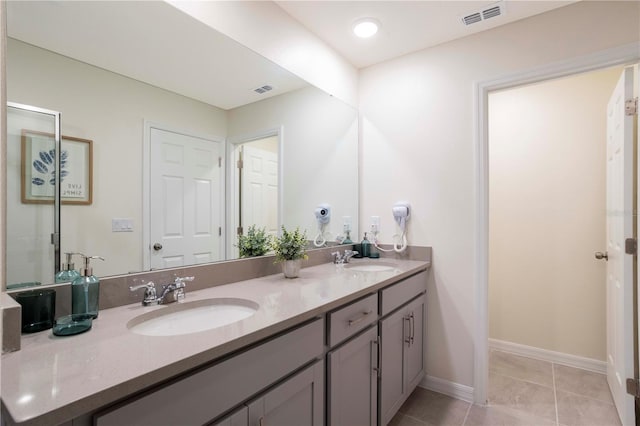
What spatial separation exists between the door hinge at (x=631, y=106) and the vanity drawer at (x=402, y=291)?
4.62ft

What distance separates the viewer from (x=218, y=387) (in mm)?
824

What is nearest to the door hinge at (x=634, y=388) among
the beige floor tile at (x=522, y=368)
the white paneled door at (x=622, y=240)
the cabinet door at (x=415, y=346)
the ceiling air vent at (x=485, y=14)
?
the white paneled door at (x=622, y=240)

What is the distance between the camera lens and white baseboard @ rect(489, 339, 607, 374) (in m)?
2.38

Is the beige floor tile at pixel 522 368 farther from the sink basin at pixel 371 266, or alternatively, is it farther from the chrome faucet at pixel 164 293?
the chrome faucet at pixel 164 293

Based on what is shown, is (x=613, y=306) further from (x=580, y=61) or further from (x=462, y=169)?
(x=580, y=61)

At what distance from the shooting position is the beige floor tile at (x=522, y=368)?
2.29 metres

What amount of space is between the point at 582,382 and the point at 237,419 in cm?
257

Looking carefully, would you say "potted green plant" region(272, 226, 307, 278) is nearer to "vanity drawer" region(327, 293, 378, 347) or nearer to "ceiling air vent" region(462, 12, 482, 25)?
"vanity drawer" region(327, 293, 378, 347)

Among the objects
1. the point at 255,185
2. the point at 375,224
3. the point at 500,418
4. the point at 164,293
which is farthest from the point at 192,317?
the point at 500,418

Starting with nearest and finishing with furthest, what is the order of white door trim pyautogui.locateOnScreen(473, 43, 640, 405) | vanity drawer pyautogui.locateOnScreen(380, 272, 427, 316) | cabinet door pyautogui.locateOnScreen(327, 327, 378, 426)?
cabinet door pyautogui.locateOnScreen(327, 327, 378, 426) → vanity drawer pyautogui.locateOnScreen(380, 272, 427, 316) → white door trim pyautogui.locateOnScreen(473, 43, 640, 405)

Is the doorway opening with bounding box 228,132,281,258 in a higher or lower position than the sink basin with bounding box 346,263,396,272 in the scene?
higher

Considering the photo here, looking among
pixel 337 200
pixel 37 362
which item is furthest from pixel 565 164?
pixel 37 362

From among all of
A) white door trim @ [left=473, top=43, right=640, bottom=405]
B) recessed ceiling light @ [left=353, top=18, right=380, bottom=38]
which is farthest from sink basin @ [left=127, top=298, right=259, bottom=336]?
recessed ceiling light @ [left=353, top=18, right=380, bottom=38]

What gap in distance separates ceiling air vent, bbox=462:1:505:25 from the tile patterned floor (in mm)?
2367
